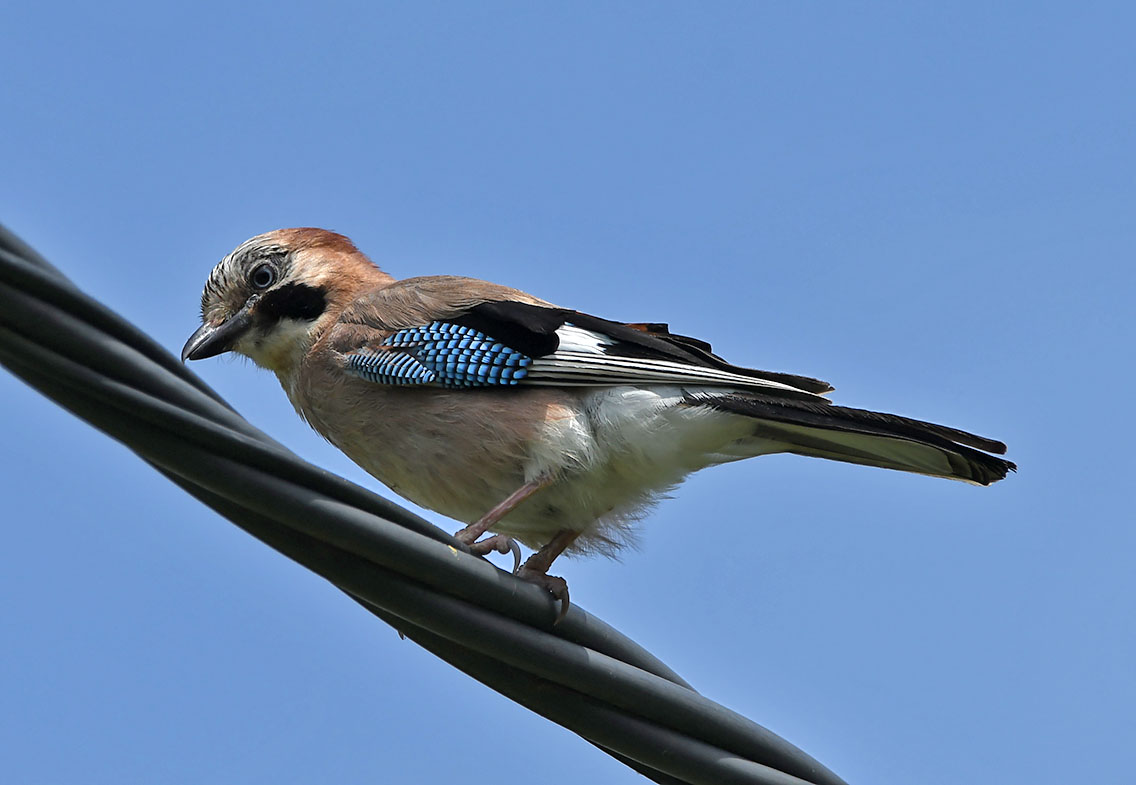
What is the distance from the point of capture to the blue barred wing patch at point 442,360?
21.3 ft

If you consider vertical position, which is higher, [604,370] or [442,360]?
[604,370]

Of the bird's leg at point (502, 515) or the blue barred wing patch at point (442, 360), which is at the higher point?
the blue barred wing patch at point (442, 360)

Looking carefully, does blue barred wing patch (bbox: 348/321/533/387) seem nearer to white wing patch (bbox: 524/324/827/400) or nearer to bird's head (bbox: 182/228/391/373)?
white wing patch (bbox: 524/324/827/400)

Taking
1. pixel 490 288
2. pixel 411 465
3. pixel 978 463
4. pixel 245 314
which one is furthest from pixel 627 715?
pixel 245 314

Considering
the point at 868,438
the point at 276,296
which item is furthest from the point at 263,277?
the point at 868,438

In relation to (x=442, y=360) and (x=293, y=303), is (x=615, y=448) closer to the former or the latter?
(x=442, y=360)

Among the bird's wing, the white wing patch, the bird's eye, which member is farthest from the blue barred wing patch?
the bird's eye

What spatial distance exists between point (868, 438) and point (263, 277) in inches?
152

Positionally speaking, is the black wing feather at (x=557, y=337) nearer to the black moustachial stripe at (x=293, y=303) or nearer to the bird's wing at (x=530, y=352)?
the bird's wing at (x=530, y=352)

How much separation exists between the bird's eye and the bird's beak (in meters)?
Result: 0.18

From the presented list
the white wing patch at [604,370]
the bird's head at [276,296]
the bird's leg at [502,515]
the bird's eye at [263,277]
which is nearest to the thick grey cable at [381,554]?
the bird's leg at [502,515]

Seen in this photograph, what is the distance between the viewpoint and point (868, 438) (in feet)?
19.2

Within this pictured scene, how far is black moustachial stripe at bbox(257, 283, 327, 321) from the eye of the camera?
7.73 meters

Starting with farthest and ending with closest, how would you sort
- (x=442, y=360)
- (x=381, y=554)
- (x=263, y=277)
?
(x=263, y=277)
(x=442, y=360)
(x=381, y=554)
